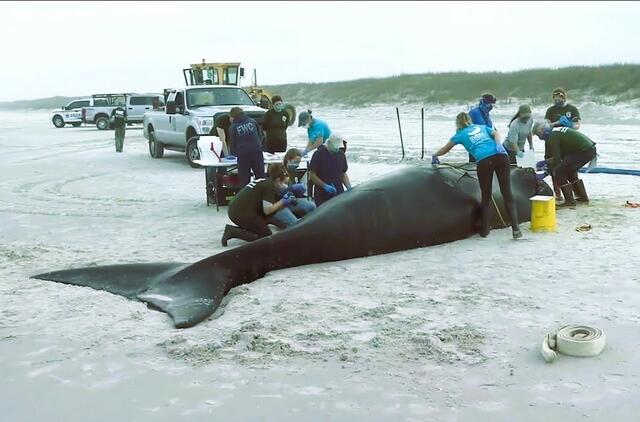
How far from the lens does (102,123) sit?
40156 mm

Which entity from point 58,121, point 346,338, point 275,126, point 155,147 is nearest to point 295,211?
point 346,338

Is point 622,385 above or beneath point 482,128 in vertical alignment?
beneath

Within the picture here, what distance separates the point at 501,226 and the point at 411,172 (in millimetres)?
1650

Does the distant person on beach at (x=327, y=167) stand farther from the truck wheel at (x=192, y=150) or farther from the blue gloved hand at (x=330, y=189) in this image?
the truck wheel at (x=192, y=150)

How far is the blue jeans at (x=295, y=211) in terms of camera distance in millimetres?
8375

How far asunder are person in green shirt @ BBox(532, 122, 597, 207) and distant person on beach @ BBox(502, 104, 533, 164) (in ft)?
1.59

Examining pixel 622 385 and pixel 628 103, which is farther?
pixel 628 103

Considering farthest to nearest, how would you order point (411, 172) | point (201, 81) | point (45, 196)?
point (201, 81) → point (45, 196) → point (411, 172)

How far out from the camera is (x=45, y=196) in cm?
1322

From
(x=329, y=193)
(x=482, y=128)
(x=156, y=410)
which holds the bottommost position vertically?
(x=156, y=410)

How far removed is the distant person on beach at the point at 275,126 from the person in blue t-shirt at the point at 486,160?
4.65m

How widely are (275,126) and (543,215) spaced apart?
18.1 ft

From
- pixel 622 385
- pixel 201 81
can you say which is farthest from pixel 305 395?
pixel 201 81

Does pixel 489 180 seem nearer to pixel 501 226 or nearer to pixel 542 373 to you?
pixel 501 226
